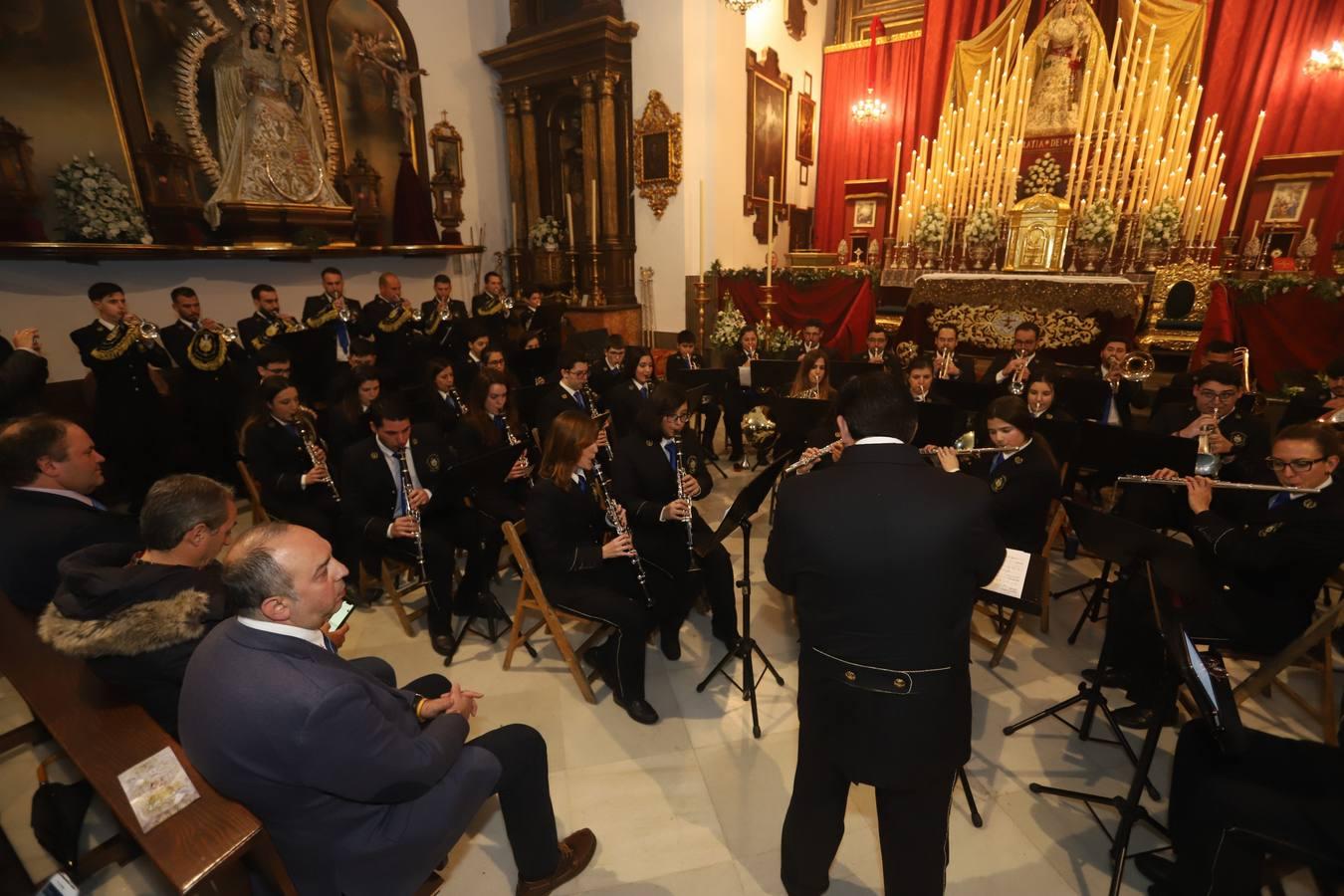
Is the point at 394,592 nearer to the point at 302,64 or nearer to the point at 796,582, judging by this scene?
the point at 796,582

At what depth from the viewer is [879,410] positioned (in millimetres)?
1899

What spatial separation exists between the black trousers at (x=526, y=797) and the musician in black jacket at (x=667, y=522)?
1398 mm

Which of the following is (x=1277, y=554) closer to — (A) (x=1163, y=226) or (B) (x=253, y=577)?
(B) (x=253, y=577)

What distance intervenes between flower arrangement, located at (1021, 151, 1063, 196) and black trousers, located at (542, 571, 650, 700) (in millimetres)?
11136

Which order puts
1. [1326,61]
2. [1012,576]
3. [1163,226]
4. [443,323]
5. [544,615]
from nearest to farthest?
1. [1012,576]
2. [544,615]
3. [443,323]
4. [1326,61]
5. [1163,226]

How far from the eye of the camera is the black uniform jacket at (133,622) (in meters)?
1.92

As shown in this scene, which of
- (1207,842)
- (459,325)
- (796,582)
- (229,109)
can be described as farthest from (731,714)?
(229,109)

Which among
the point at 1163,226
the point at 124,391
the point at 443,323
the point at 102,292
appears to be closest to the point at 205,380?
the point at 124,391

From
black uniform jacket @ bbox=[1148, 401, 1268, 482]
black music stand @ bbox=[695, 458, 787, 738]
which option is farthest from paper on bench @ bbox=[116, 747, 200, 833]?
black uniform jacket @ bbox=[1148, 401, 1268, 482]

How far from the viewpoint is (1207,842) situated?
2014 millimetres

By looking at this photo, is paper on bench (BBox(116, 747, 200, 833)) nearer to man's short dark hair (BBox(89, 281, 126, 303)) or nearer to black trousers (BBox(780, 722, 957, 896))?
black trousers (BBox(780, 722, 957, 896))

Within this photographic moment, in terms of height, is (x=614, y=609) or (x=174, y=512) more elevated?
(x=174, y=512)

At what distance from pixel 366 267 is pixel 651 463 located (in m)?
7.94

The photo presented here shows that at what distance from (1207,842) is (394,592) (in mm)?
4312
